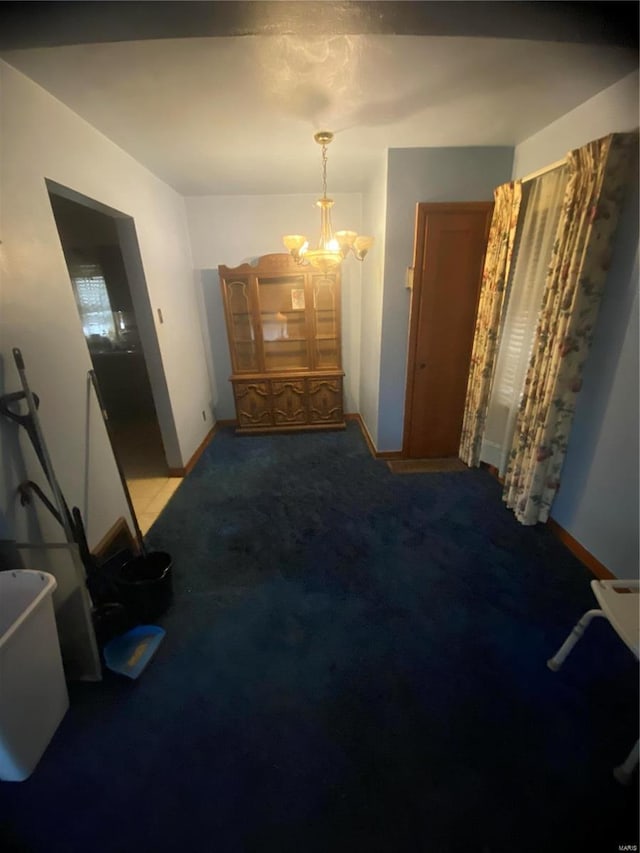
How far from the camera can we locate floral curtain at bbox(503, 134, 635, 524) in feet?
5.30

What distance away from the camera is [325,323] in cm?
365

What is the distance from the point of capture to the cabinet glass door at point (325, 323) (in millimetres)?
3492

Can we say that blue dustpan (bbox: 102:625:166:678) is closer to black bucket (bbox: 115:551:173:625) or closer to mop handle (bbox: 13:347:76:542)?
black bucket (bbox: 115:551:173:625)

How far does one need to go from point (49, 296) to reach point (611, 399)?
286 centimetres

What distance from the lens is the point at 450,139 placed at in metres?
2.24

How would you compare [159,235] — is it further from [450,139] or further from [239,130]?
[450,139]

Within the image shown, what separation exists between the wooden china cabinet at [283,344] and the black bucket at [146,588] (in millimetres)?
2098

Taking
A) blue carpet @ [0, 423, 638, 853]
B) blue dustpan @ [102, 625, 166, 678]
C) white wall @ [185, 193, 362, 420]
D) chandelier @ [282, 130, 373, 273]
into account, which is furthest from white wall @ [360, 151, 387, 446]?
blue dustpan @ [102, 625, 166, 678]

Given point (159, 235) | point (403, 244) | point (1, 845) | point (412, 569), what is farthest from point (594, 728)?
point (159, 235)

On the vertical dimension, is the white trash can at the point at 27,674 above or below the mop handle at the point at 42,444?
below

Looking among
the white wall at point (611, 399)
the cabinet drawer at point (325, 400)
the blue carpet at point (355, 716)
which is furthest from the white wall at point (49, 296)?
the white wall at point (611, 399)

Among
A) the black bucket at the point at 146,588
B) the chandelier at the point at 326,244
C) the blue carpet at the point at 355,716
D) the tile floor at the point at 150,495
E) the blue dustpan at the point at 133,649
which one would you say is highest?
the chandelier at the point at 326,244

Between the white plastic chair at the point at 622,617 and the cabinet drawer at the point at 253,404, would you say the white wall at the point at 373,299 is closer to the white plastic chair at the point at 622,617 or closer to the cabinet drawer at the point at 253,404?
the cabinet drawer at the point at 253,404

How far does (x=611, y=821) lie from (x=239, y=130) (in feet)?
11.1
